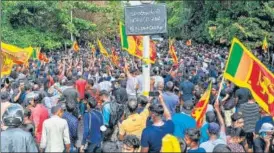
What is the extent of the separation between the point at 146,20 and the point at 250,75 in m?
3.86

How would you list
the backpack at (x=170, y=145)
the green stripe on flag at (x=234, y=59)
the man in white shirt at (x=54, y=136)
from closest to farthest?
the backpack at (x=170, y=145)
the man in white shirt at (x=54, y=136)
the green stripe on flag at (x=234, y=59)

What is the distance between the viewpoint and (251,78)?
7.39m

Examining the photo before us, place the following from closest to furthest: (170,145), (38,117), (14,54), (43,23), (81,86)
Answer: (170,145) → (38,117) → (14,54) → (81,86) → (43,23)

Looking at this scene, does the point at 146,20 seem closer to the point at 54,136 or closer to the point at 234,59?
the point at 234,59

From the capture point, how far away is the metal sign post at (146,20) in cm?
1079

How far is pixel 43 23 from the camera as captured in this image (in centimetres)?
3381

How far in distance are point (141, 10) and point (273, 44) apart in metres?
18.4

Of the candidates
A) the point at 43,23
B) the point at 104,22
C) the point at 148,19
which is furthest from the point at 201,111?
the point at 104,22

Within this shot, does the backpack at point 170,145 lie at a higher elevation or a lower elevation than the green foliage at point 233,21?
lower

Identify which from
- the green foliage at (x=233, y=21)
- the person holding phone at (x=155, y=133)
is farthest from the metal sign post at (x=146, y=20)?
the green foliage at (x=233, y=21)

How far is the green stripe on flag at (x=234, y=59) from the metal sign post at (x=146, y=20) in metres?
3.69

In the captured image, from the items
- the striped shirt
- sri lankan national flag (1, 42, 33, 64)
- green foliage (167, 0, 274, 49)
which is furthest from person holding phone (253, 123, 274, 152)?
green foliage (167, 0, 274, 49)

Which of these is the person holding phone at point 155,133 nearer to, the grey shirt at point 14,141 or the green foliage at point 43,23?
the grey shirt at point 14,141

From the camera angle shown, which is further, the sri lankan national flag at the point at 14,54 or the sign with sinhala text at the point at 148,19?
the sri lankan national flag at the point at 14,54
